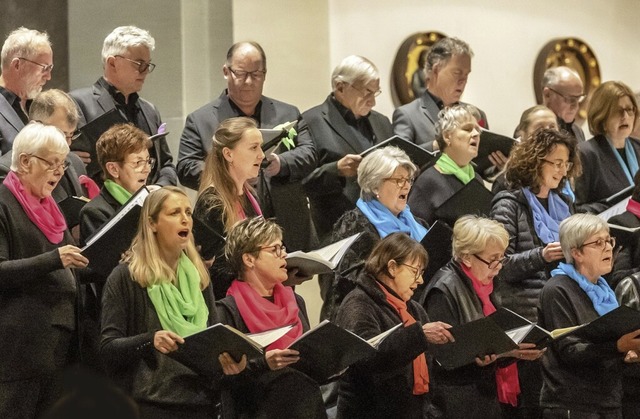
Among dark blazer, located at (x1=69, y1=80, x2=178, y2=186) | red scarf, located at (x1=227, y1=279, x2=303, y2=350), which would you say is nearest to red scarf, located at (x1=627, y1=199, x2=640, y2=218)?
red scarf, located at (x1=227, y1=279, x2=303, y2=350)

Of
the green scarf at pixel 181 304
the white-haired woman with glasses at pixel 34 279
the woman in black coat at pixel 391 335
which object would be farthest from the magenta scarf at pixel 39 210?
the woman in black coat at pixel 391 335

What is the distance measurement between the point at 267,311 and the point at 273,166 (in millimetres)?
1343

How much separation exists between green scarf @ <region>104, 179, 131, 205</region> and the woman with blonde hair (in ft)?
1.55

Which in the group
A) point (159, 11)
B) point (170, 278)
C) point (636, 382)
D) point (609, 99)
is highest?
point (159, 11)

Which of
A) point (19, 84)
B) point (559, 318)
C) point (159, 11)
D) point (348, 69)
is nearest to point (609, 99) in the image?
point (348, 69)

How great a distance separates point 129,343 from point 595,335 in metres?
1.88

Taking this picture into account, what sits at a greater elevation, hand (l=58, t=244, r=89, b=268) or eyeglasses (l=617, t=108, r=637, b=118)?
eyeglasses (l=617, t=108, r=637, b=118)

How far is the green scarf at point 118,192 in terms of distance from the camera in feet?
13.0

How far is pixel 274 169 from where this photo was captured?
4844mm

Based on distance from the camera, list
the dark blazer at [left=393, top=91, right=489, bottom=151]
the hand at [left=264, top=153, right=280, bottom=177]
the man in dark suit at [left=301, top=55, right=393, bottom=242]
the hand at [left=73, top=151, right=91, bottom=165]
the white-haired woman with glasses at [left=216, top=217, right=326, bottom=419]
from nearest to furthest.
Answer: the white-haired woman with glasses at [left=216, top=217, right=326, bottom=419] < the hand at [left=73, top=151, right=91, bottom=165] < the hand at [left=264, top=153, right=280, bottom=177] < the man in dark suit at [left=301, top=55, right=393, bottom=242] < the dark blazer at [left=393, top=91, right=489, bottom=151]

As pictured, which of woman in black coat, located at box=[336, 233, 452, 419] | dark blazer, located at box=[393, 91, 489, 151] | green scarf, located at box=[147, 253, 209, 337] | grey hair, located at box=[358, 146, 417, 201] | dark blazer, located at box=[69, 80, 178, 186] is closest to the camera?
green scarf, located at box=[147, 253, 209, 337]

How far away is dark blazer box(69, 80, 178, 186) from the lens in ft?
15.4

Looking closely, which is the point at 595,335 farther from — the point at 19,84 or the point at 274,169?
the point at 19,84

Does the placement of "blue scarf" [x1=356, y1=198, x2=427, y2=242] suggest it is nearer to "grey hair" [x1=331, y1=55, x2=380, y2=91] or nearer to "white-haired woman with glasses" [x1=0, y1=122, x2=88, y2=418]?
"grey hair" [x1=331, y1=55, x2=380, y2=91]
